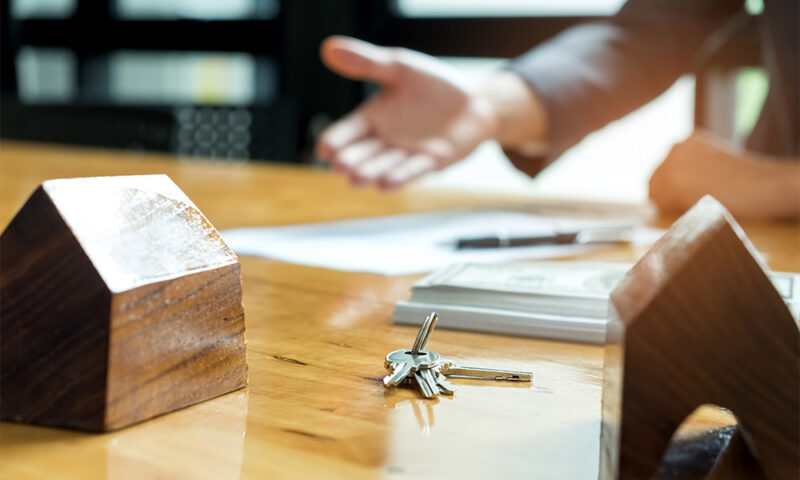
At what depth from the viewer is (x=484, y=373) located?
1.72 feet

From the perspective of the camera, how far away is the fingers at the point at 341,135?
131cm

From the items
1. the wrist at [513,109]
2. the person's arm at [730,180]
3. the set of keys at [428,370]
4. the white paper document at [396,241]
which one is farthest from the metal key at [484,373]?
the wrist at [513,109]

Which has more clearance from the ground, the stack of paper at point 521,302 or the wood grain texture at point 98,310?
the wood grain texture at point 98,310

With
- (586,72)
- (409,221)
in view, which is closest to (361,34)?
(586,72)

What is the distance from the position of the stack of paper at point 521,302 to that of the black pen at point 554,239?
295 millimetres

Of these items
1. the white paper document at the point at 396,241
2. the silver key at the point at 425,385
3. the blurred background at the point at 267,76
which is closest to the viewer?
the silver key at the point at 425,385

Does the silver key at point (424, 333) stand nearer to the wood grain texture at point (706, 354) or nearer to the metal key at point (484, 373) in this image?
the metal key at point (484, 373)

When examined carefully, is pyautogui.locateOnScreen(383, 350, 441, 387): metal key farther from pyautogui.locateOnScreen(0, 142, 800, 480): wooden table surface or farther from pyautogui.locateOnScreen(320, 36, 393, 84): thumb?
pyautogui.locateOnScreen(320, 36, 393, 84): thumb

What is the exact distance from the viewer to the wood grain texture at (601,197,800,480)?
35 cm

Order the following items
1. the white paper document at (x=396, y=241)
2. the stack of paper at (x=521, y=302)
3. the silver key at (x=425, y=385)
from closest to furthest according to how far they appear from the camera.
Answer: the silver key at (x=425, y=385)
the stack of paper at (x=521, y=302)
the white paper document at (x=396, y=241)

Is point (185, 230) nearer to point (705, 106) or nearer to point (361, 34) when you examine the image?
point (705, 106)

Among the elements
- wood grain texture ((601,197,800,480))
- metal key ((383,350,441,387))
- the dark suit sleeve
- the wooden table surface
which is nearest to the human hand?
the dark suit sleeve

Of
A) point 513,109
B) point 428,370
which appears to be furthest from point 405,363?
point 513,109

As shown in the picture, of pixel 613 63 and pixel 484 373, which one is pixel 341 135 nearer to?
pixel 613 63
